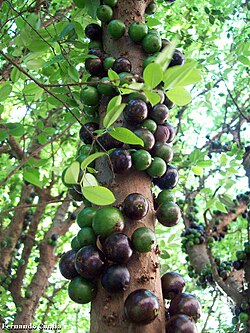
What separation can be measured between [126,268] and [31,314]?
10.6ft

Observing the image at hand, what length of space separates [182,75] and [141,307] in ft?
2.29

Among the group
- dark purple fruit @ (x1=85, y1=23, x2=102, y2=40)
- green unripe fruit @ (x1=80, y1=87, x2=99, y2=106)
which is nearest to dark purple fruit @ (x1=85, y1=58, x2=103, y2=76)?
green unripe fruit @ (x1=80, y1=87, x2=99, y2=106)

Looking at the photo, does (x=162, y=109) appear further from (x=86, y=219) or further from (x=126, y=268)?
(x=126, y=268)

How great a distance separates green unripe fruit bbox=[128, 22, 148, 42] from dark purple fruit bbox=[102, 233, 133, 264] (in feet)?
3.31

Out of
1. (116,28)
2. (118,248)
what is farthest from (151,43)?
(118,248)

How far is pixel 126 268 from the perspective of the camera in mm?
1293

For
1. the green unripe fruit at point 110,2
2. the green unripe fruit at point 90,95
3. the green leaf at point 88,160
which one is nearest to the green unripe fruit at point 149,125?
the green unripe fruit at point 90,95

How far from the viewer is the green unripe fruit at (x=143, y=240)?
1.32m

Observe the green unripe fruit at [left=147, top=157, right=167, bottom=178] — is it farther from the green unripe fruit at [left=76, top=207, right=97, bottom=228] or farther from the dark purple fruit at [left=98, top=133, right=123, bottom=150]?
the green unripe fruit at [left=76, top=207, right=97, bottom=228]

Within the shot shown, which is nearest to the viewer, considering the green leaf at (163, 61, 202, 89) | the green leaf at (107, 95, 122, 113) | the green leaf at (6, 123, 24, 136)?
the green leaf at (163, 61, 202, 89)

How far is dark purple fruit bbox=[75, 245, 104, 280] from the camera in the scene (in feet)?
4.21

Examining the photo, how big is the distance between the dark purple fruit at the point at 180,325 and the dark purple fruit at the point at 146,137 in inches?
26.0

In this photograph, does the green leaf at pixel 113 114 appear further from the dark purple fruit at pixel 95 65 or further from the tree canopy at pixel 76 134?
the dark purple fruit at pixel 95 65

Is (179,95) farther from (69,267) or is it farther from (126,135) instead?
(69,267)
